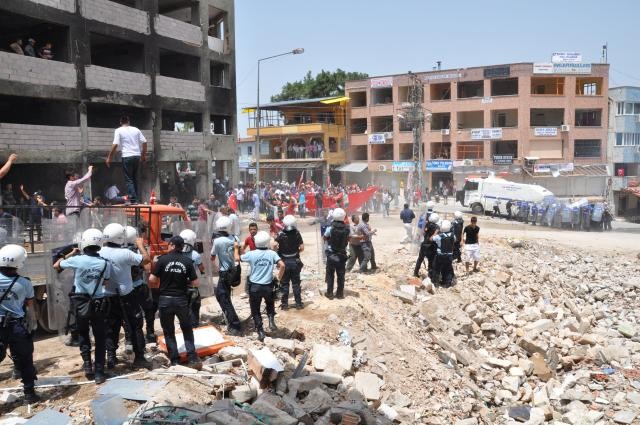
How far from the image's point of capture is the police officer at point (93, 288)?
670cm

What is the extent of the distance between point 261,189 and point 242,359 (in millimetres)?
22217

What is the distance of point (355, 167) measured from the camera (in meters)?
48.9

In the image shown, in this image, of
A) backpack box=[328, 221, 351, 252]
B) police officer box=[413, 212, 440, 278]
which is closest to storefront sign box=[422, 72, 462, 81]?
police officer box=[413, 212, 440, 278]

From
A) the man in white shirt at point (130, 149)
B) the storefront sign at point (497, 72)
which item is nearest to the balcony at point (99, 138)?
the man in white shirt at point (130, 149)

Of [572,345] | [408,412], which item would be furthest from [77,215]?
[572,345]

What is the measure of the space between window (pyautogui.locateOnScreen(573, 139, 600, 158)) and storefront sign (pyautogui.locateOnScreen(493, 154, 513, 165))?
5081mm

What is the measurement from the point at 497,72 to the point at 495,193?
15233mm

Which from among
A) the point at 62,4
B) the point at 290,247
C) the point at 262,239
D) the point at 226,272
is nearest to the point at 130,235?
the point at 226,272

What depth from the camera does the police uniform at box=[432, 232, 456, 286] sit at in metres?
14.1

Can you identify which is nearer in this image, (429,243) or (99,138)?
(429,243)

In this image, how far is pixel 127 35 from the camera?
2366 cm

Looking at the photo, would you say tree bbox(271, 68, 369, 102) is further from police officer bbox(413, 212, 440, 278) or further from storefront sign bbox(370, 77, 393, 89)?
police officer bbox(413, 212, 440, 278)

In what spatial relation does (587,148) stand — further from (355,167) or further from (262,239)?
(262,239)

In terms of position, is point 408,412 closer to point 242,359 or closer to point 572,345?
point 242,359
